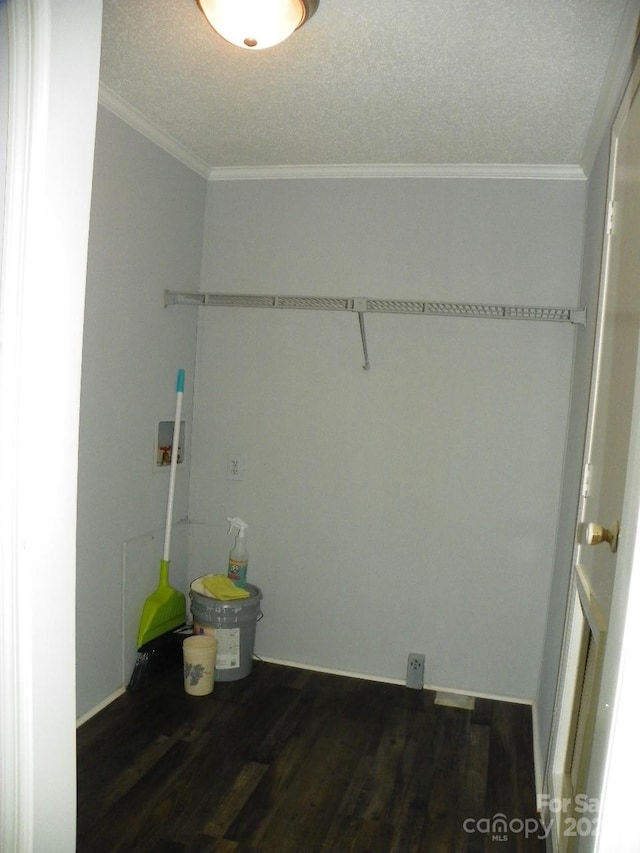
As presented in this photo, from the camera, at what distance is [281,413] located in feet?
11.0

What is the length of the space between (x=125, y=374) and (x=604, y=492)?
1999 millimetres

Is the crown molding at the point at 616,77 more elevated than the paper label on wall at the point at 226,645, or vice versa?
the crown molding at the point at 616,77

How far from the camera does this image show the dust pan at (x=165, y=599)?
3053 mm

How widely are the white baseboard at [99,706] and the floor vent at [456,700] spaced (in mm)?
1417

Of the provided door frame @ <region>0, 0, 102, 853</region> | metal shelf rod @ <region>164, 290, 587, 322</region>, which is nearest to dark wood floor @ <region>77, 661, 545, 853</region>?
door frame @ <region>0, 0, 102, 853</region>

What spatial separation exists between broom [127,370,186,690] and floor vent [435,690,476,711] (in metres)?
1.24

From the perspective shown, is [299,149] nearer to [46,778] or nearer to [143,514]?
[143,514]

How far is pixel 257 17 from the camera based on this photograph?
1792 mm

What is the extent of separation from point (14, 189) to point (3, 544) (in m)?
0.53

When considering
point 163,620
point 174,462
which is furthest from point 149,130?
point 163,620

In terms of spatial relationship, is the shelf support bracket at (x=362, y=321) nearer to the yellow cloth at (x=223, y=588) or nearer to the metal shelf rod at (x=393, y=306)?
the metal shelf rod at (x=393, y=306)

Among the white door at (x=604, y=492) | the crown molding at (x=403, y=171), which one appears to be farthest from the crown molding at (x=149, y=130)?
the white door at (x=604, y=492)

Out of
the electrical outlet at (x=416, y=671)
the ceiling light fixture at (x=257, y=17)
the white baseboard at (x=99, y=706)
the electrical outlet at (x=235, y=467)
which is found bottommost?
the white baseboard at (x=99, y=706)

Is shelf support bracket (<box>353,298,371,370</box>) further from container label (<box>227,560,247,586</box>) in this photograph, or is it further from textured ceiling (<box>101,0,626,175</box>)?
container label (<box>227,560,247,586</box>)
